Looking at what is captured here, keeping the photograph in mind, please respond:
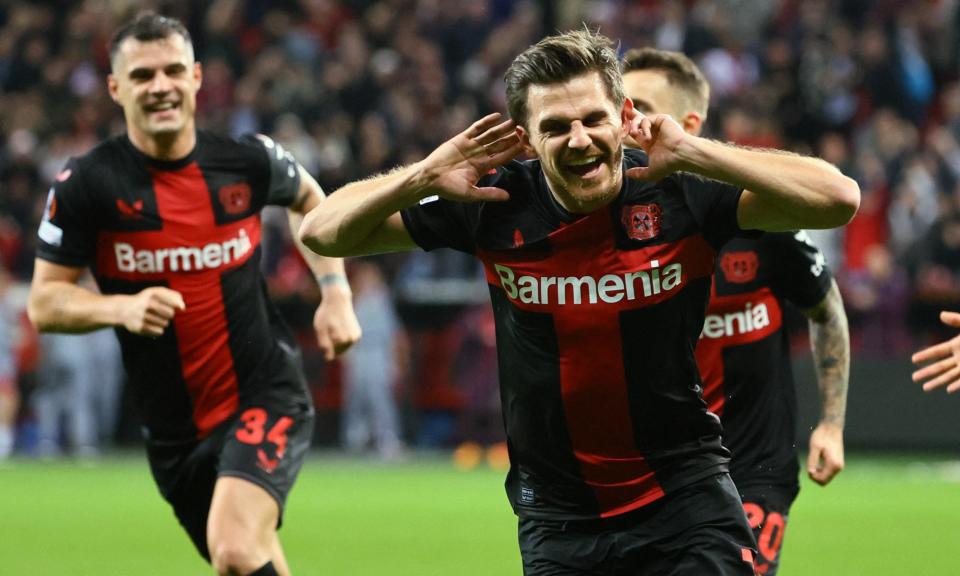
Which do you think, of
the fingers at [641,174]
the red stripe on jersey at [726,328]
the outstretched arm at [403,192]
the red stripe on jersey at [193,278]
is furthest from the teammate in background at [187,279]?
the fingers at [641,174]

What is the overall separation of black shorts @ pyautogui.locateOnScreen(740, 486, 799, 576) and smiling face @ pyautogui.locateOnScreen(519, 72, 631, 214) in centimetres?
153

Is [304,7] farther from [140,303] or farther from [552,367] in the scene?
[552,367]

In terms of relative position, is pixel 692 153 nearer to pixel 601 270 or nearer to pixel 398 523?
pixel 601 270

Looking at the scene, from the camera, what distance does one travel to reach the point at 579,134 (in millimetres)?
4312

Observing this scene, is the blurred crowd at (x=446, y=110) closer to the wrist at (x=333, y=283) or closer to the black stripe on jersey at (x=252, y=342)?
the wrist at (x=333, y=283)

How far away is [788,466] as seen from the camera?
5.59 meters

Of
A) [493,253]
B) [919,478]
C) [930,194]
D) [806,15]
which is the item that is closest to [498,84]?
[806,15]

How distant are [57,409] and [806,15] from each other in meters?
10.0

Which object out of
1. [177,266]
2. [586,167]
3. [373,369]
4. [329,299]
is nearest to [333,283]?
[329,299]

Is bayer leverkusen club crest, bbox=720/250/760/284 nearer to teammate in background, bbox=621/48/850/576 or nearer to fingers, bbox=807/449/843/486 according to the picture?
teammate in background, bbox=621/48/850/576

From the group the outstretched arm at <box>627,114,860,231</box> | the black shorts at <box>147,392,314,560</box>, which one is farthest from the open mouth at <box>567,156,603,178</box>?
the black shorts at <box>147,392,314,560</box>

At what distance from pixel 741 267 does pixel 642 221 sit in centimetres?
120

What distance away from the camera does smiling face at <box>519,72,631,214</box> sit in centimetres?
436

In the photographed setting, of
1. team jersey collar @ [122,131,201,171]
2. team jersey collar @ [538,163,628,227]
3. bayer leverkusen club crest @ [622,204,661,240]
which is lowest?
bayer leverkusen club crest @ [622,204,661,240]
